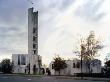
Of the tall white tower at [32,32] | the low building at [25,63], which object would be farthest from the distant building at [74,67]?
the low building at [25,63]

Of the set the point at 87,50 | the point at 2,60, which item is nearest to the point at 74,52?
the point at 87,50

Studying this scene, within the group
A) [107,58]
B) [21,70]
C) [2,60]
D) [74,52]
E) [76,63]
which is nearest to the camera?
[74,52]

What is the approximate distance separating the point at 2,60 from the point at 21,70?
1729 cm

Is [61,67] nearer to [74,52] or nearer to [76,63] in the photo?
[76,63]

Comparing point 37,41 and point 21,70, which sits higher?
point 37,41

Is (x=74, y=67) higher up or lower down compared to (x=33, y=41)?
lower down

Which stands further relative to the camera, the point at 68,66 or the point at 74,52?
the point at 68,66

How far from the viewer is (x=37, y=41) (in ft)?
403

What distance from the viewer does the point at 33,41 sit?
121m

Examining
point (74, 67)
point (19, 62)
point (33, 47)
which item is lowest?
point (74, 67)

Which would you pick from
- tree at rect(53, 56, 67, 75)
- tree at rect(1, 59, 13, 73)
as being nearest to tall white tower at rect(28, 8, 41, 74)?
tree at rect(1, 59, 13, 73)

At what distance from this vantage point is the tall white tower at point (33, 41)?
389ft

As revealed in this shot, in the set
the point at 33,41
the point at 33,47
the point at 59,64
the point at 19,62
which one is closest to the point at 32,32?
the point at 33,41

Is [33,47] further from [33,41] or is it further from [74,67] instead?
[74,67]
